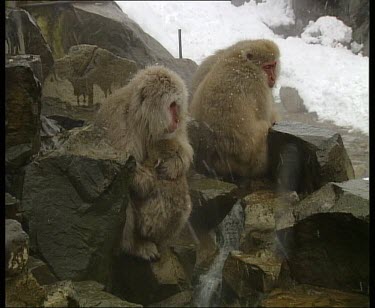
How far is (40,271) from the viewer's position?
2484 millimetres

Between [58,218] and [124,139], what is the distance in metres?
0.67

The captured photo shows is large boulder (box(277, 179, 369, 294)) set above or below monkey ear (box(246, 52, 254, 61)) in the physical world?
below

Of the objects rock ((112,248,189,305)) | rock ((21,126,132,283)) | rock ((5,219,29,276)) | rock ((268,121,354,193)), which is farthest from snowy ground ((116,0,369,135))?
rock ((5,219,29,276))

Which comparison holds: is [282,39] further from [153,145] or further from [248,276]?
[248,276]

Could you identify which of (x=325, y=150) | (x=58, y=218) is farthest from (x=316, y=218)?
(x=58, y=218)

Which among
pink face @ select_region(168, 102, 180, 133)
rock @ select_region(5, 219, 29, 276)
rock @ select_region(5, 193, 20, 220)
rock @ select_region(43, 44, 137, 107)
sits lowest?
rock @ select_region(5, 219, 29, 276)

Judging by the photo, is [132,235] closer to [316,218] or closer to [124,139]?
[124,139]

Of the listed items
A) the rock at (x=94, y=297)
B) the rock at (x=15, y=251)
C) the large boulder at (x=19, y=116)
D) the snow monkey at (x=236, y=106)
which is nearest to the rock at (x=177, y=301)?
the rock at (x=94, y=297)

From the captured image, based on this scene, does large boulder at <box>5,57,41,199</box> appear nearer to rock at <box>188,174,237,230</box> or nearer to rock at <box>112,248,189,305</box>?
rock at <box>112,248,189,305</box>

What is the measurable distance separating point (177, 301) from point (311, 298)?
55 cm

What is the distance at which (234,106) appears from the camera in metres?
3.99

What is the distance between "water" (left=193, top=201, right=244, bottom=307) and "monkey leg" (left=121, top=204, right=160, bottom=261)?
0.42 m

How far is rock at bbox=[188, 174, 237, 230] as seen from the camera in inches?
115

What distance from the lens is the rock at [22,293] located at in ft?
7.38
